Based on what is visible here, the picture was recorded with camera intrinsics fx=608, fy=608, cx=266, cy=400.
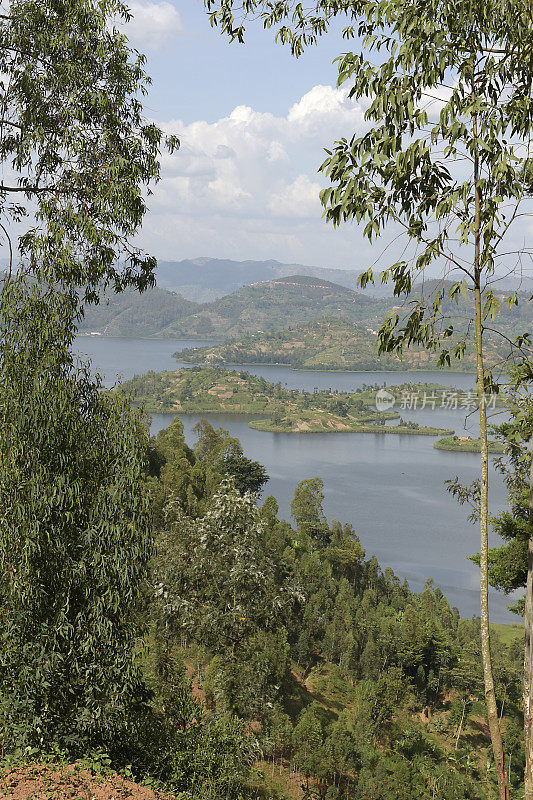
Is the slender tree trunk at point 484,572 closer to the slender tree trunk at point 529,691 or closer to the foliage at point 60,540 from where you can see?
the slender tree trunk at point 529,691

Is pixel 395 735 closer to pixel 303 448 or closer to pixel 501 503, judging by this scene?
pixel 501 503

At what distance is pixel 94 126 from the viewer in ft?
18.1

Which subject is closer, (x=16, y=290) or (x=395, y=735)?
(x=16, y=290)

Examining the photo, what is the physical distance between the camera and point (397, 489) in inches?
2328

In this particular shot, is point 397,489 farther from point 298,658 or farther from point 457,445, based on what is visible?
point 298,658

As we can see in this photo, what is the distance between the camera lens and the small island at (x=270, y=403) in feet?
304

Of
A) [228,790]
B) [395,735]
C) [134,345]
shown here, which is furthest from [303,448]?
[134,345]

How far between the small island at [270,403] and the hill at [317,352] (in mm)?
31521

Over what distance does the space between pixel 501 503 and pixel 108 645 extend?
50609mm

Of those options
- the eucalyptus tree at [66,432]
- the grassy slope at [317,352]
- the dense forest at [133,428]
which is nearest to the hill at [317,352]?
the grassy slope at [317,352]

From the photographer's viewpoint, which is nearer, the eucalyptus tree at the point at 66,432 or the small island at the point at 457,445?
the eucalyptus tree at the point at 66,432

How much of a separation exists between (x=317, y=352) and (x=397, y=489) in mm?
107067

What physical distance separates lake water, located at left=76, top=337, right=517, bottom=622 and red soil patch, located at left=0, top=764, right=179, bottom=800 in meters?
3.14

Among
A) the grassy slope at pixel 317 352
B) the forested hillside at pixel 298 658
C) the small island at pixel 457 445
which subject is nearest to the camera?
the forested hillside at pixel 298 658
